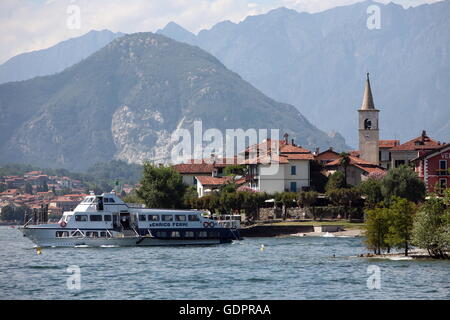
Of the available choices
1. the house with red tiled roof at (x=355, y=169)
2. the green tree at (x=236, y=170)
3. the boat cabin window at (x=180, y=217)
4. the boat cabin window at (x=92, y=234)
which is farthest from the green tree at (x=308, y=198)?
the boat cabin window at (x=92, y=234)

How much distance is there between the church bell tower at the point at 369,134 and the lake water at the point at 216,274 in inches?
2913

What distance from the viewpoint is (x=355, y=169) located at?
144m

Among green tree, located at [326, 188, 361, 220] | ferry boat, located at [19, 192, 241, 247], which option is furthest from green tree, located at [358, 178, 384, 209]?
ferry boat, located at [19, 192, 241, 247]

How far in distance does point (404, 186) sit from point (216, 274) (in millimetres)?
58896

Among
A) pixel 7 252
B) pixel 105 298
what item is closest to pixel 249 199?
pixel 7 252

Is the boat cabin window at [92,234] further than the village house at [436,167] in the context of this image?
No

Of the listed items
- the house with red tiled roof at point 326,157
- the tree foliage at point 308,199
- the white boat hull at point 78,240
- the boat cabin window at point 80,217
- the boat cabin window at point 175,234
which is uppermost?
the house with red tiled roof at point 326,157

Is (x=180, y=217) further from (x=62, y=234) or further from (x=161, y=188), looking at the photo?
(x=161, y=188)

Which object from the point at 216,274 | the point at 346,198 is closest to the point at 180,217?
the point at 216,274

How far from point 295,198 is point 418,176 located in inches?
629

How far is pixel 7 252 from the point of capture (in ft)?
293

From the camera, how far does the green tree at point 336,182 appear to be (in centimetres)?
13412

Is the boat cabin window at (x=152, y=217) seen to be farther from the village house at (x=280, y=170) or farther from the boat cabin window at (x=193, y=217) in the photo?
the village house at (x=280, y=170)
